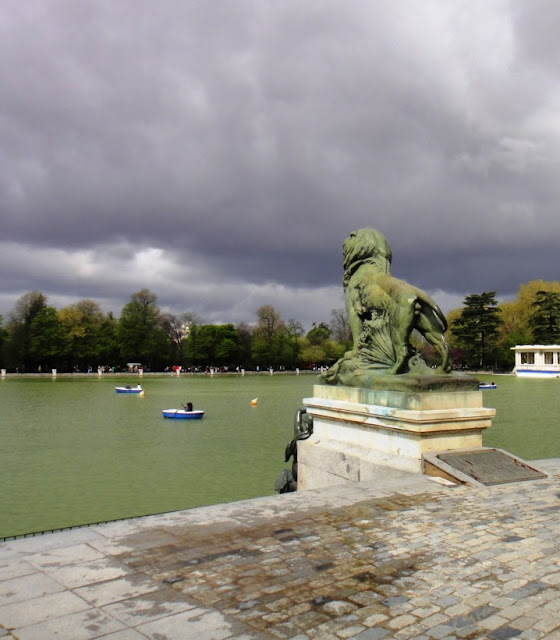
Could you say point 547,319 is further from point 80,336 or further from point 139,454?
point 139,454

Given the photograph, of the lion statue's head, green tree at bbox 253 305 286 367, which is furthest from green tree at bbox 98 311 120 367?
the lion statue's head

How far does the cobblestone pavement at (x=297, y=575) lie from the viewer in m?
3.15

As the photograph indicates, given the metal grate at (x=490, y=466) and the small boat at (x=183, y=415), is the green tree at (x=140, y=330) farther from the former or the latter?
the metal grate at (x=490, y=466)

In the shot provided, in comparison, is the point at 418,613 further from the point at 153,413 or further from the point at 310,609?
the point at 153,413

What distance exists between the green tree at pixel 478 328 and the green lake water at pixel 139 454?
46.9 m

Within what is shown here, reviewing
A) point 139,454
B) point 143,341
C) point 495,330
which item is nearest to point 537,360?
point 495,330

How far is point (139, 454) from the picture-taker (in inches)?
596

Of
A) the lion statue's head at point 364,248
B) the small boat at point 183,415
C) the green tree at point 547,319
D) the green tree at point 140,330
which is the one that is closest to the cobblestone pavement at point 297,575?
the lion statue's head at point 364,248

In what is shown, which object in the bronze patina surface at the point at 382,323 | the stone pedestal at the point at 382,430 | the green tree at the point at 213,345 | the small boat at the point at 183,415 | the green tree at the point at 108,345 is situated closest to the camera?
the stone pedestal at the point at 382,430

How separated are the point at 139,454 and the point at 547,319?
69428 mm

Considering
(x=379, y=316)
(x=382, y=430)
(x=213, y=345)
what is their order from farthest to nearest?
(x=213, y=345)
(x=379, y=316)
(x=382, y=430)

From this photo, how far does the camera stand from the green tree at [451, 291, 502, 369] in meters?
73.7

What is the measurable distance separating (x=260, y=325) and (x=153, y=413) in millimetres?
55825

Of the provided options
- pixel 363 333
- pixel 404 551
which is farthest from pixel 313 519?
pixel 363 333
